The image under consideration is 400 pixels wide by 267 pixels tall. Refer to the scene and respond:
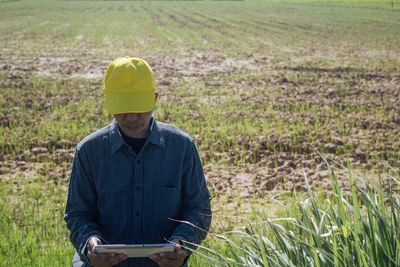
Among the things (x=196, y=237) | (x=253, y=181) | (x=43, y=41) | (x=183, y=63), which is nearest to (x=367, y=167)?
(x=253, y=181)

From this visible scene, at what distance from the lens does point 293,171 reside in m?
5.09

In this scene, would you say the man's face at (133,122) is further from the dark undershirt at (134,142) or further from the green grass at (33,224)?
the green grass at (33,224)

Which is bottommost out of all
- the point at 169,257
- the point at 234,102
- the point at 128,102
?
the point at 234,102

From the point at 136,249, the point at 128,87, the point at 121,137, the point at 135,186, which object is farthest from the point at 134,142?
the point at 136,249

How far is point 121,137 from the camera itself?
1.99 m

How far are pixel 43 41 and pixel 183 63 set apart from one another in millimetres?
7392

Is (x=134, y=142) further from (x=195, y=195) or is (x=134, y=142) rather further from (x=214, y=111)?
(x=214, y=111)

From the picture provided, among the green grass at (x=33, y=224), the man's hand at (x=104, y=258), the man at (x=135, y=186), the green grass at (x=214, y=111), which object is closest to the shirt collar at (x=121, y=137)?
Answer: the man at (x=135, y=186)

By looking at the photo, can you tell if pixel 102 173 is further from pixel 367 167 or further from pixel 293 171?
pixel 367 167

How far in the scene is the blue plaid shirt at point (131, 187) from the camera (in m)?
2.01

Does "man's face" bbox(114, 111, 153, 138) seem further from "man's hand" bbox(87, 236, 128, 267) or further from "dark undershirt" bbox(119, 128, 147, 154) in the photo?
"man's hand" bbox(87, 236, 128, 267)

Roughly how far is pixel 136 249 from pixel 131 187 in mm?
425

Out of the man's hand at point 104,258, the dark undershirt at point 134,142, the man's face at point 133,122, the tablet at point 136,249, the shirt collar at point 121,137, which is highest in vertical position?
the man's face at point 133,122

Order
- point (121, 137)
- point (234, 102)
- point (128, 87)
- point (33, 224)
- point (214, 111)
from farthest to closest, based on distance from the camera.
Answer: point (234, 102), point (214, 111), point (33, 224), point (121, 137), point (128, 87)
